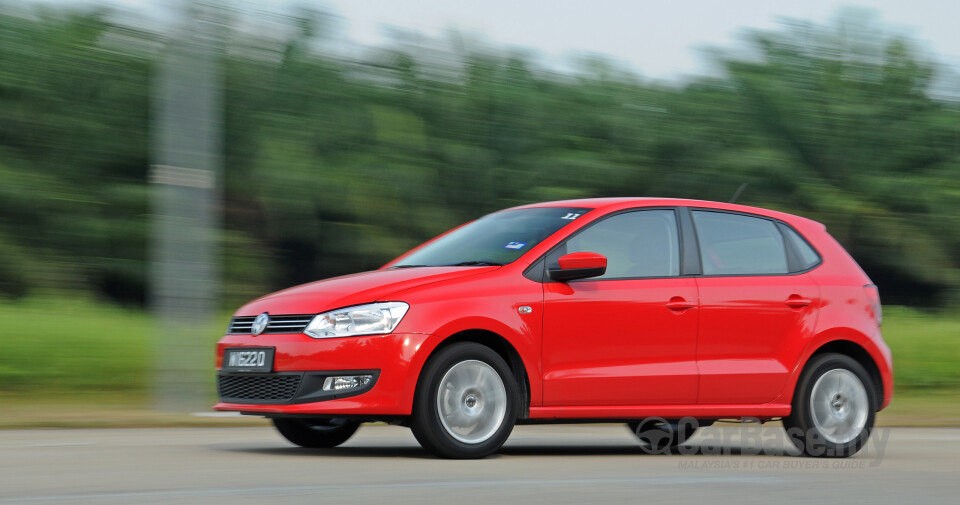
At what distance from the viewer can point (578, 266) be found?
8.18 m

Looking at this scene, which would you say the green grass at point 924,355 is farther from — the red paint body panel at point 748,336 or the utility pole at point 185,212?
the red paint body panel at point 748,336

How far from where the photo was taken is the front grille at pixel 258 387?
7.86m

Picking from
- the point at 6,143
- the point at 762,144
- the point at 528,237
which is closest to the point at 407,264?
the point at 528,237

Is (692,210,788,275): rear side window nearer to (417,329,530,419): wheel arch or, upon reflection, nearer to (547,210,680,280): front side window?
(547,210,680,280): front side window

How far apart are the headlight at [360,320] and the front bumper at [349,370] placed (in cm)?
4

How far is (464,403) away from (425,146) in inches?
644

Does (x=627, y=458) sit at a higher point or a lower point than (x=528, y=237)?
lower

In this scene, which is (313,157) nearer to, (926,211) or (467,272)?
(926,211)

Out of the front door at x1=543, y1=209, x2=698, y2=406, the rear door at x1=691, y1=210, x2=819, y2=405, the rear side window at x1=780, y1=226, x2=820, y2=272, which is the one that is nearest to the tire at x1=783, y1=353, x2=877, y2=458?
the rear door at x1=691, y1=210, x2=819, y2=405

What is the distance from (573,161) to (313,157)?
4807 millimetres

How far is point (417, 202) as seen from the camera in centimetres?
2353

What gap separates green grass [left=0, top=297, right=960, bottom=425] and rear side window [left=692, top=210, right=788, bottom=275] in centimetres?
564

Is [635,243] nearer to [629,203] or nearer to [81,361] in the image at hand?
[629,203]

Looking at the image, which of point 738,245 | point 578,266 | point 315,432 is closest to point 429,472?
point 578,266
